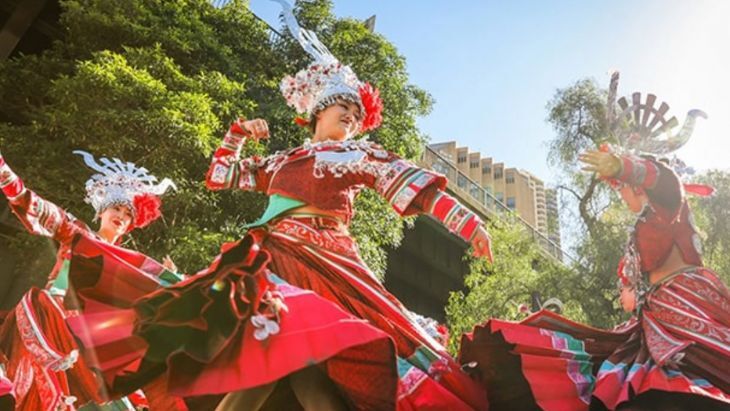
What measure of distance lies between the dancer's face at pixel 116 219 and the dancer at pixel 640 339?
2520 millimetres

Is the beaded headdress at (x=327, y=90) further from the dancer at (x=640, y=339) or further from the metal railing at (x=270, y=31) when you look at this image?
the metal railing at (x=270, y=31)

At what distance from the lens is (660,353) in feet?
8.29

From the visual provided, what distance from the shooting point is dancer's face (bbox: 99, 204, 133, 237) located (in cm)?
425

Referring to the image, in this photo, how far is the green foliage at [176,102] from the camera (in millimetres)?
8609

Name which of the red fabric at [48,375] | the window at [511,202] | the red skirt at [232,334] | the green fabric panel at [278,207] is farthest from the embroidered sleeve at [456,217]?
the window at [511,202]

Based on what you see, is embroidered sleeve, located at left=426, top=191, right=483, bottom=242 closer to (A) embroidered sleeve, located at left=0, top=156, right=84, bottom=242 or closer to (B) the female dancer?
(B) the female dancer

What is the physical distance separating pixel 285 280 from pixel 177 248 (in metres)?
5.89

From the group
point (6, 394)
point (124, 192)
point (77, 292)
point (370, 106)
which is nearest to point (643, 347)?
point (370, 106)

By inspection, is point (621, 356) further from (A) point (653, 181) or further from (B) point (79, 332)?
(B) point (79, 332)

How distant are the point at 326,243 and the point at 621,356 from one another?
4.13ft

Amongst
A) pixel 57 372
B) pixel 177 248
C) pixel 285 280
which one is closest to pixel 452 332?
pixel 177 248

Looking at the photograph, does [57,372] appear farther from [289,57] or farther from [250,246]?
[289,57]

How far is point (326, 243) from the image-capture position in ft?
8.62

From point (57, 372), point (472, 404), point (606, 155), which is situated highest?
point (606, 155)
